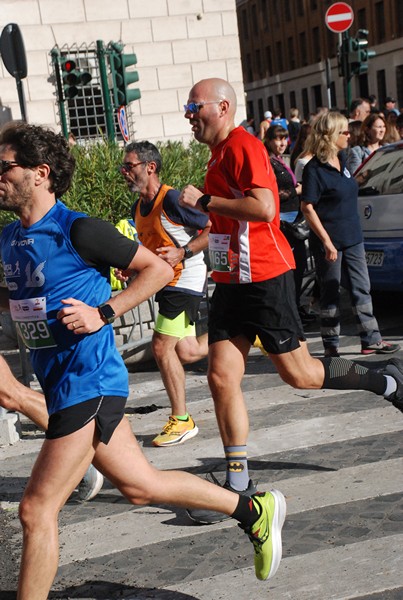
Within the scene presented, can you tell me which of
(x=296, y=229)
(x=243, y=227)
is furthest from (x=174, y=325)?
(x=296, y=229)

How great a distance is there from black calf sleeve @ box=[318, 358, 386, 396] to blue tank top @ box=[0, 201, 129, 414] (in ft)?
5.84

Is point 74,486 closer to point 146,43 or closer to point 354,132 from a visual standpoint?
point 354,132

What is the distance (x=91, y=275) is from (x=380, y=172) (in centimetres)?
683

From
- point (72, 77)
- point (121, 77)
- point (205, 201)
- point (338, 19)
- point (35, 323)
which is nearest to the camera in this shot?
point (35, 323)

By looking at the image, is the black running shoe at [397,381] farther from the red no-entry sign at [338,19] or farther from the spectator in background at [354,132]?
the red no-entry sign at [338,19]

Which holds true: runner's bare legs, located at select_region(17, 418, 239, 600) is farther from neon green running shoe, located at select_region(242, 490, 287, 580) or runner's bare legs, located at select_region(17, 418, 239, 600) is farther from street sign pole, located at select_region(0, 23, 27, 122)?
street sign pole, located at select_region(0, 23, 27, 122)

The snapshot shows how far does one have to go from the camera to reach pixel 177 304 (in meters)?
6.68

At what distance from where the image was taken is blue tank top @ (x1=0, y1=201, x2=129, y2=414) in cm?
375

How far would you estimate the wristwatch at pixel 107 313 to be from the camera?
12.3ft

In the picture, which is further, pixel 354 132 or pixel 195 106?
pixel 354 132

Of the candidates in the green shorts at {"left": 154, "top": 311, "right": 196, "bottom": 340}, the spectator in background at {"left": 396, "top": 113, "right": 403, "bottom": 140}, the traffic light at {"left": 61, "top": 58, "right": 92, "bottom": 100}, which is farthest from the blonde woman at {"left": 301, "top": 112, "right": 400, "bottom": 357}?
the traffic light at {"left": 61, "top": 58, "right": 92, "bottom": 100}

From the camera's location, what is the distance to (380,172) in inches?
402

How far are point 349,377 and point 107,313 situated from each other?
204 cm

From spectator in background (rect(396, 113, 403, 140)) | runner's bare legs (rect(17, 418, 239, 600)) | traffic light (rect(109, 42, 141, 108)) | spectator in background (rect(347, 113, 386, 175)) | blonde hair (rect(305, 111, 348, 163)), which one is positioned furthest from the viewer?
traffic light (rect(109, 42, 141, 108))
